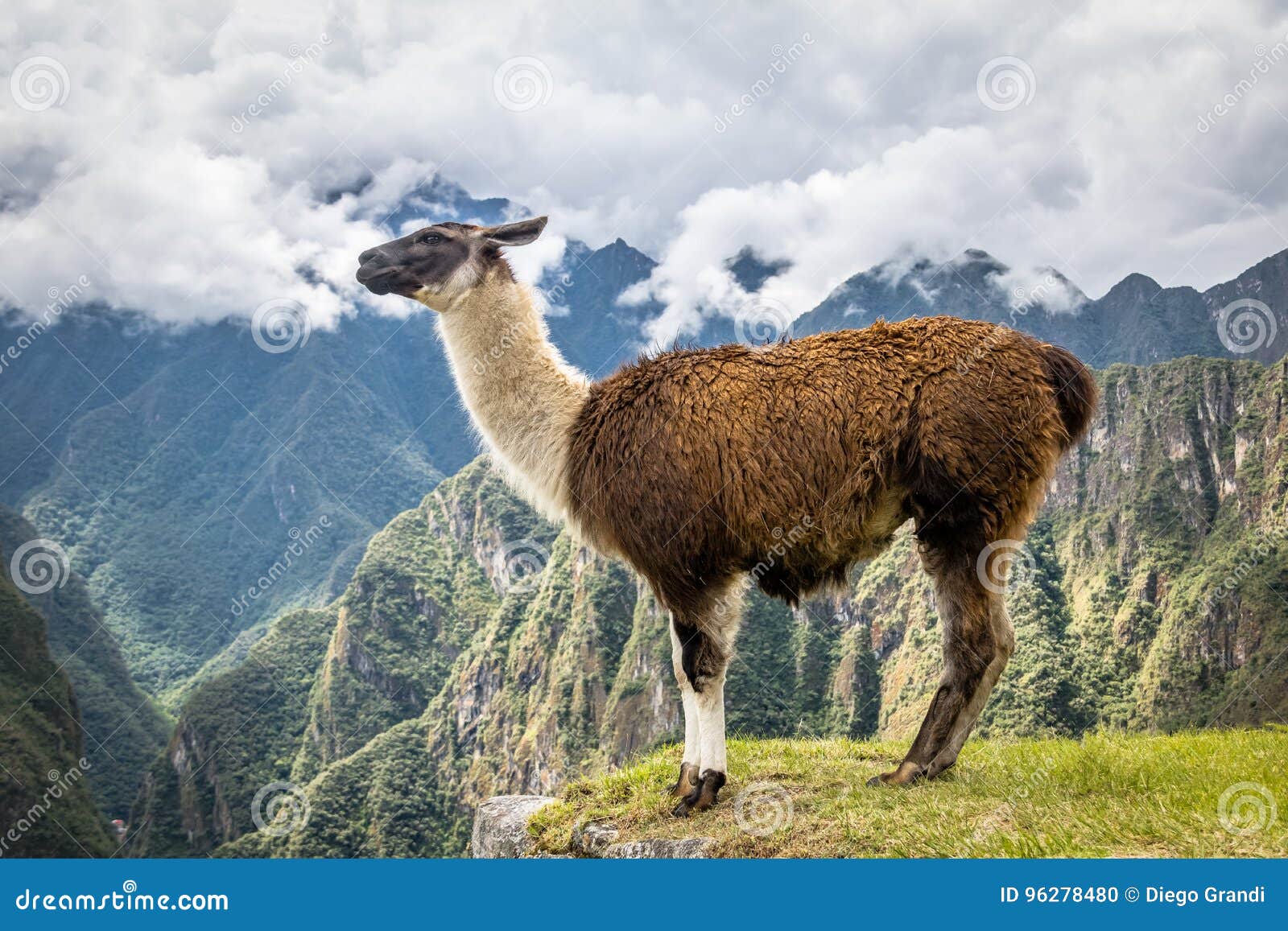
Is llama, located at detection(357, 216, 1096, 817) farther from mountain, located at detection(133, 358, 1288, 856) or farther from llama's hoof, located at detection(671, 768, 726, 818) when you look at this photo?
mountain, located at detection(133, 358, 1288, 856)

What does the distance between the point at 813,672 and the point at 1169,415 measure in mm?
39021

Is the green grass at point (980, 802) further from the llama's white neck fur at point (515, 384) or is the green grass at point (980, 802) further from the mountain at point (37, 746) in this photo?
the mountain at point (37, 746)

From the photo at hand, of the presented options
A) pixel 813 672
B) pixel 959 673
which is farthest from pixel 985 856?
pixel 813 672

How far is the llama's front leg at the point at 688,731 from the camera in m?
5.19

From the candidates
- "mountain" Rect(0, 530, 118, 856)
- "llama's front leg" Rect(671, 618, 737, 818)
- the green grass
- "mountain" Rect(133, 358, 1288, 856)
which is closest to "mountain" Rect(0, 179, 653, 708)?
"mountain" Rect(133, 358, 1288, 856)

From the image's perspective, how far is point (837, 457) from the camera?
5.01 meters

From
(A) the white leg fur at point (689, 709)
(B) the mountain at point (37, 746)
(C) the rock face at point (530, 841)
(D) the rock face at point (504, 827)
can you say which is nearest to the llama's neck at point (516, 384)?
(A) the white leg fur at point (689, 709)

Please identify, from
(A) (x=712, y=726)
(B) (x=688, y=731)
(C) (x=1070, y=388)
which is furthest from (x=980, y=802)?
(C) (x=1070, y=388)

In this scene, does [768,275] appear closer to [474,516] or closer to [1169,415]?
[474,516]

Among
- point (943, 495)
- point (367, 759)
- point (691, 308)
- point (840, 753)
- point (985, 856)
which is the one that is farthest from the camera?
point (691, 308)

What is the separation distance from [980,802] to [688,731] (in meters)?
1.66

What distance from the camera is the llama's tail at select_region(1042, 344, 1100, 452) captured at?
204 inches

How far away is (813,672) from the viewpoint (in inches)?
2827

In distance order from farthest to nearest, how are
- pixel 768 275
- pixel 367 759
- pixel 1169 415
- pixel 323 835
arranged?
1. pixel 768 275
2. pixel 367 759
3. pixel 1169 415
4. pixel 323 835
